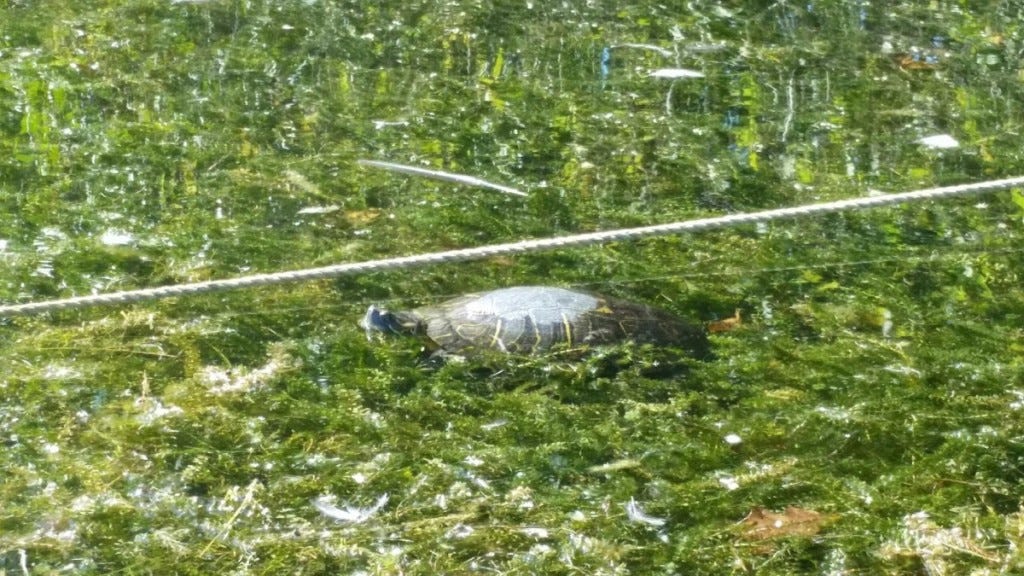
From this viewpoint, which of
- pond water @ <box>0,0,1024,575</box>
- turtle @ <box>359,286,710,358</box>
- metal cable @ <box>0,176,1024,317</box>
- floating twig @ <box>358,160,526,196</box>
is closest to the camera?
metal cable @ <box>0,176,1024,317</box>

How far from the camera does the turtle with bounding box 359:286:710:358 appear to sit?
13.4ft

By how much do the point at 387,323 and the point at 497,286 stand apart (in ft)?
1.85

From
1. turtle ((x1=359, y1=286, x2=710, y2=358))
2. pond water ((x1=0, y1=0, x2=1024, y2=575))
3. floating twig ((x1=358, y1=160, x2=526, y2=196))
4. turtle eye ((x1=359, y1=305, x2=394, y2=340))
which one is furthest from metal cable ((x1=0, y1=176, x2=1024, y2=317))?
floating twig ((x1=358, y1=160, x2=526, y2=196))

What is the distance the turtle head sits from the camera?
418cm

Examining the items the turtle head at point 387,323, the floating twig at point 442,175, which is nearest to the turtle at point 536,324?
the turtle head at point 387,323

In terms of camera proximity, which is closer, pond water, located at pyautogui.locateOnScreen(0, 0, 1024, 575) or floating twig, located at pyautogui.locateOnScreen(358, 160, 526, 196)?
pond water, located at pyautogui.locateOnScreen(0, 0, 1024, 575)

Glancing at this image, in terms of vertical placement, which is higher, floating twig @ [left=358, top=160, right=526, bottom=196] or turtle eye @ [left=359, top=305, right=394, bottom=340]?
floating twig @ [left=358, top=160, right=526, bottom=196]

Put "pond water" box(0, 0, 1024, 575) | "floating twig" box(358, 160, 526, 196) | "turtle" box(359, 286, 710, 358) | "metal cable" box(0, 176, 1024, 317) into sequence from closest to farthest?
"metal cable" box(0, 176, 1024, 317), "pond water" box(0, 0, 1024, 575), "turtle" box(359, 286, 710, 358), "floating twig" box(358, 160, 526, 196)

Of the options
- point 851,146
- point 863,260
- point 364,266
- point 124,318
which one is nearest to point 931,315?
point 863,260

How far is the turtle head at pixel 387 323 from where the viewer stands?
164 inches

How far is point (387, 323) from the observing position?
4199 mm

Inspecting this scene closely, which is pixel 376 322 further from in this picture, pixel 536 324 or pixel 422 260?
pixel 422 260

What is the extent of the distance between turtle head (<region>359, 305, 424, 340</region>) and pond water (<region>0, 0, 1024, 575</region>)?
10 cm

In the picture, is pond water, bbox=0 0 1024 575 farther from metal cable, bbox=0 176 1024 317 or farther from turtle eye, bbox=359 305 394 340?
metal cable, bbox=0 176 1024 317
